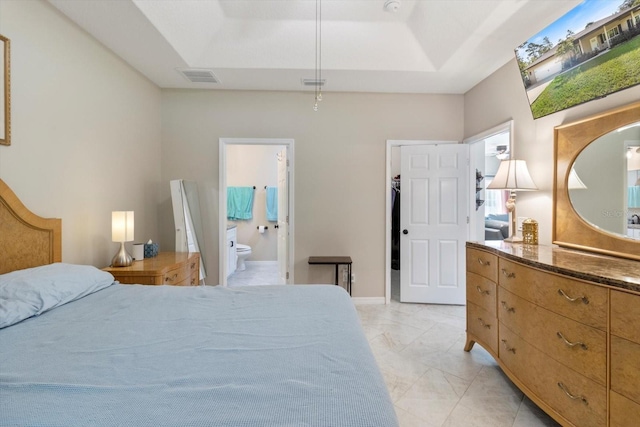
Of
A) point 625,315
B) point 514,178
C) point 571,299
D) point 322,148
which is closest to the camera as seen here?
point 625,315

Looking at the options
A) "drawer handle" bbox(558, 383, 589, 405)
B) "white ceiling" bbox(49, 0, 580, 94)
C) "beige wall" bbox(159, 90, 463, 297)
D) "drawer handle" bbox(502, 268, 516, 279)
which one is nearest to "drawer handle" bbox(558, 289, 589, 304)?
"drawer handle" bbox(502, 268, 516, 279)

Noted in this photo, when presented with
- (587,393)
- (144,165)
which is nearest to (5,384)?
(587,393)

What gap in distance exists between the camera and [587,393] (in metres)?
1.36

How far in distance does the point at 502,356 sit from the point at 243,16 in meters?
3.56

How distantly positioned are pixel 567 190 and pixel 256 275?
4.40 m

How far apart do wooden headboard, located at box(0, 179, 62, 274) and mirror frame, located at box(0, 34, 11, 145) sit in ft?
1.00

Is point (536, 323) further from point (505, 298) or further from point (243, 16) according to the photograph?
point (243, 16)

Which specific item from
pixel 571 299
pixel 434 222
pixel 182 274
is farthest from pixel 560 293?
pixel 182 274

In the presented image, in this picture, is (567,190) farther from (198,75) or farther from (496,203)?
(496,203)

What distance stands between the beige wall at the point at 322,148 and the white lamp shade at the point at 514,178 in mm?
1388

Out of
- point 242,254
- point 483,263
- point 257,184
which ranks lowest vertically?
point 242,254

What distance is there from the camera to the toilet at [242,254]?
17.4 feet

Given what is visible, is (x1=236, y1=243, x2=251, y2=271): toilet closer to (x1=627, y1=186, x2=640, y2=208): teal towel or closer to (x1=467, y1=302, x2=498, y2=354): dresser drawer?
(x1=467, y1=302, x2=498, y2=354): dresser drawer

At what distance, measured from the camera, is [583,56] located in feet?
6.07
